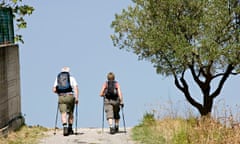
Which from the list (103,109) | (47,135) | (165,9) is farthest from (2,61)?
(165,9)

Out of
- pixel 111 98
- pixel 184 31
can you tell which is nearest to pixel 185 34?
pixel 184 31

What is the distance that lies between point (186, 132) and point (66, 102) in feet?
15.8

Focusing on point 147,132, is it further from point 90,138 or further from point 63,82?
point 63,82

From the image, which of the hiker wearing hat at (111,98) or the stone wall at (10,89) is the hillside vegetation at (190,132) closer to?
the hiker wearing hat at (111,98)

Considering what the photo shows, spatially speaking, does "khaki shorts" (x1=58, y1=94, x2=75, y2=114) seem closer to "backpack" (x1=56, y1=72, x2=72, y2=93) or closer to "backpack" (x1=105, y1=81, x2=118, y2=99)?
"backpack" (x1=56, y1=72, x2=72, y2=93)

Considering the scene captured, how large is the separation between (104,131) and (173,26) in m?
9.94

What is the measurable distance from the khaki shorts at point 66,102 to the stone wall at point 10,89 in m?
1.51

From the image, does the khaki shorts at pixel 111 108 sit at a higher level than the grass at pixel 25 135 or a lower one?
higher

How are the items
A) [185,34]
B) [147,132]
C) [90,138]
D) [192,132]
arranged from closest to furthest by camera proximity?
[192,132] < [90,138] < [147,132] < [185,34]

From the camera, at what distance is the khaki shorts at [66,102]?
1828 centimetres

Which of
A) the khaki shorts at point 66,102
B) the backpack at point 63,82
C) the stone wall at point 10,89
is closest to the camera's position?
the stone wall at point 10,89

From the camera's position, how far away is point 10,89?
19.0m

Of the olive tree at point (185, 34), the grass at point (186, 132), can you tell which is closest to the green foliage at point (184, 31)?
the olive tree at point (185, 34)

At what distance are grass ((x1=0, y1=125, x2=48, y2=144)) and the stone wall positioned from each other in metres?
0.27
